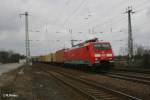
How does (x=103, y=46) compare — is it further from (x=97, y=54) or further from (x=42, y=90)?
(x=42, y=90)

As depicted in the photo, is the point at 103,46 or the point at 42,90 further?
the point at 103,46

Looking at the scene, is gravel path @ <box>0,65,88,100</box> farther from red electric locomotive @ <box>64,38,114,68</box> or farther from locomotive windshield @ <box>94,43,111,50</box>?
locomotive windshield @ <box>94,43,111,50</box>

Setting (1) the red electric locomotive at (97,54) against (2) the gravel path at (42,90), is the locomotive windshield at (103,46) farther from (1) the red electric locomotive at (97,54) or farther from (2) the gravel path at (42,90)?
(2) the gravel path at (42,90)

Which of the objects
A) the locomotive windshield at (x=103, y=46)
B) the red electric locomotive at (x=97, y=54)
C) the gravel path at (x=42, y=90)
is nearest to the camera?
the gravel path at (x=42, y=90)

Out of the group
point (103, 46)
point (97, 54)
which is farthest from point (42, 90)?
point (103, 46)

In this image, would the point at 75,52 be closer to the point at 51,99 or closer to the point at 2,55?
the point at 51,99

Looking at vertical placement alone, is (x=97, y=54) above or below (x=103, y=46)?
below

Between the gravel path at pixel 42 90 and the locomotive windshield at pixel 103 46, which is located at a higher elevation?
the locomotive windshield at pixel 103 46

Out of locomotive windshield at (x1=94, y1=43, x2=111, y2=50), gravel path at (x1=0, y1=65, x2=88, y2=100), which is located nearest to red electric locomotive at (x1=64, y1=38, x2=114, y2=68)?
locomotive windshield at (x1=94, y1=43, x2=111, y2=50)

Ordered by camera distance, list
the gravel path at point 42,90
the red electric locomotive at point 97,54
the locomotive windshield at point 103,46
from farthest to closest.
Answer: the locomotive windshield at point 103,46
the red electric locomotive at point 97,54
the gravel path at point 42,90

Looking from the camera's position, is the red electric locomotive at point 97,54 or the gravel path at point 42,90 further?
the red electric locomotive at point 97,54

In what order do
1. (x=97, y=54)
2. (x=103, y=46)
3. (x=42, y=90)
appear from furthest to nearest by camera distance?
(x=103, y=46) → (x=97, y=54) → (x=42, y=90)

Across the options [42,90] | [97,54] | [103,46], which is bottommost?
[42,90]

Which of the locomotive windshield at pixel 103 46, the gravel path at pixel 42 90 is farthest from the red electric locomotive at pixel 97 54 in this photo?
the gravel path at pixel 42 90
